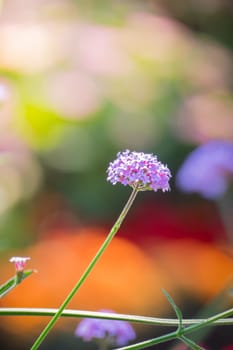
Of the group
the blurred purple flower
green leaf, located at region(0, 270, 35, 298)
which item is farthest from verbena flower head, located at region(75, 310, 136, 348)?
the blurred purple flower

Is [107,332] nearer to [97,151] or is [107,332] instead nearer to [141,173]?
[141,173]

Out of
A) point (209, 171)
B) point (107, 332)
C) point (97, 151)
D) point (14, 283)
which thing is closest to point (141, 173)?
point (14, 283)

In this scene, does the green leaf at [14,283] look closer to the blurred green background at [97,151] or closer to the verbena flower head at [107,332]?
the verbena flower head at [107,332]

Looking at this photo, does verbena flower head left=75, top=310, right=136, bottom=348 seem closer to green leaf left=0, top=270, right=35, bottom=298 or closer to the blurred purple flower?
green leaf left=0, top=270, right=35, bottom=298

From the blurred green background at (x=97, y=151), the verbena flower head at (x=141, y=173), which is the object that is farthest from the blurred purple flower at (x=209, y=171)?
the verbena flower head at (x=141, y=173)

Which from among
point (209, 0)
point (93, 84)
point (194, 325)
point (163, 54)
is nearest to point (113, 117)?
point (93, 84)

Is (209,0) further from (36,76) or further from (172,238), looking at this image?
(172,238)
